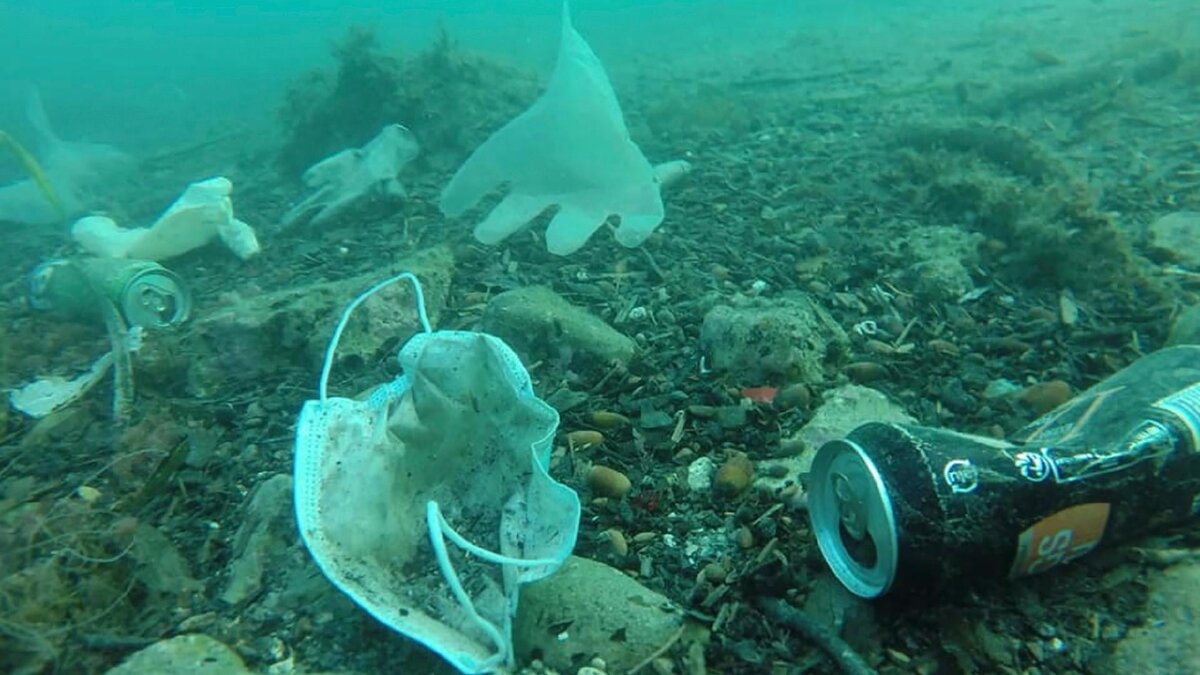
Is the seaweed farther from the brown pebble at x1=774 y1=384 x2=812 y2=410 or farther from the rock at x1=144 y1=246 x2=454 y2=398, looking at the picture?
the brown pebble at x1=774 y1=384 x2=812 y2=410

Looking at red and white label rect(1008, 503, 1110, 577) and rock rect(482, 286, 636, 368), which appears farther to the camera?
rock rect(482, 286, 636, 368)

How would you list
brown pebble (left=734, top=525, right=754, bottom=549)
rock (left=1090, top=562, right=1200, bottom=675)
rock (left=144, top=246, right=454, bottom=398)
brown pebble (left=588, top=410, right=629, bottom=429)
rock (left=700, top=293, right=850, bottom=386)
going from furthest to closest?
rock (left=144, top=246, right=454, bottom=398), rock (left=700, top=293, right=850, bottom=386), brown pebble (left=588, top=410, right=629, bottom=429), brown pebble (left=734, top=525, right=754, bottom=549), rock (left=1090, top=562, right=1200, bottom=675)

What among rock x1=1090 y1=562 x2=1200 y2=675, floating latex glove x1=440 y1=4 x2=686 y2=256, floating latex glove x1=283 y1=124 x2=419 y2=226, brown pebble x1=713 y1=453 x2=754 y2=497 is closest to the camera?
rock x1=1090 y1=562 x2=1200 y2=675

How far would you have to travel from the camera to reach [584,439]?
283 centimetres

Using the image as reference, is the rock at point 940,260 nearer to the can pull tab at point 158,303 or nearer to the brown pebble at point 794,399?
the brown pebble at point 794,399

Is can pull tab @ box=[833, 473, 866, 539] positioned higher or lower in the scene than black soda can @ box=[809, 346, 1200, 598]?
lower

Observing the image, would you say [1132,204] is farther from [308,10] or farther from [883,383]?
[308,10]

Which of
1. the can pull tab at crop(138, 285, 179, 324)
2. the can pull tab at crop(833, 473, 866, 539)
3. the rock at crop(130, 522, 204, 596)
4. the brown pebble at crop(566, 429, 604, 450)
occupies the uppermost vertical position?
the can pull tab at crop(833, 473, 866, 539)

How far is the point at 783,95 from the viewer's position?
9680 millimetres

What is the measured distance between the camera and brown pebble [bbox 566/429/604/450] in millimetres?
2816

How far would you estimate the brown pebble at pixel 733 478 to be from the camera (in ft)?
8.27

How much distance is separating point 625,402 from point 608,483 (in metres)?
0.56

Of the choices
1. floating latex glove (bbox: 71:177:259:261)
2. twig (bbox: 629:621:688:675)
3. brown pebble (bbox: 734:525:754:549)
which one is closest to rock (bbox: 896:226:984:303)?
brown pebble (bbox: 734:525:754:549)

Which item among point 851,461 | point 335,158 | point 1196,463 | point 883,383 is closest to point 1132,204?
point 883,383
